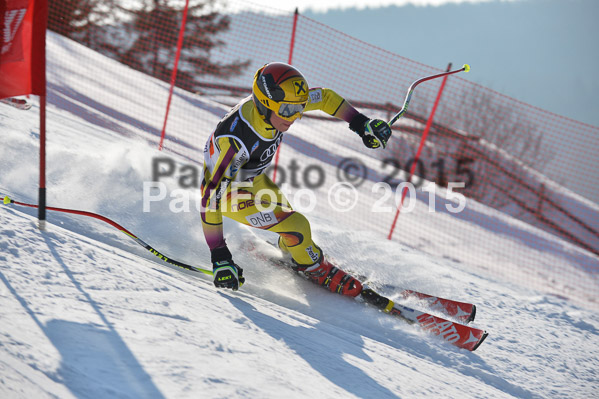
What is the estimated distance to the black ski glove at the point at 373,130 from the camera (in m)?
3.33

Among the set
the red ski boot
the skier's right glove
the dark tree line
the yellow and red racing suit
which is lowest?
the red ski boot

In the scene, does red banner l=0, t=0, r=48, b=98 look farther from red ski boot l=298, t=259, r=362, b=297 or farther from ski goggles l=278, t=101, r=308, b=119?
red ski boot l=298, t=259, r=362, b=297

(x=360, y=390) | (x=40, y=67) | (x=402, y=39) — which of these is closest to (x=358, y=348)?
(x=360, y=390)

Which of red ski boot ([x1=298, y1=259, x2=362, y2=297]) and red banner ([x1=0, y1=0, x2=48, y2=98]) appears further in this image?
red ski boot ([x1=298, y1=259, x2=362, y2=297])

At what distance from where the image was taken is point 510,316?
3.74 m

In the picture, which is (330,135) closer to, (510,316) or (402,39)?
(510,316)

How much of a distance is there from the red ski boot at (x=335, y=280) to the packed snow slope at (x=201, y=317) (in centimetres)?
8

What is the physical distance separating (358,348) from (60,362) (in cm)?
156

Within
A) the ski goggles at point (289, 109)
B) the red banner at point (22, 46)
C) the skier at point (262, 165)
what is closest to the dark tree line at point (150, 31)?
the skier at point (262, 165)

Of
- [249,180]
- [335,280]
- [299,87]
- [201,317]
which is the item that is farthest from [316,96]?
[201,317]

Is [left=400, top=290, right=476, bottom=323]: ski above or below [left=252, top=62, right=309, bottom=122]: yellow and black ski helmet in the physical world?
below

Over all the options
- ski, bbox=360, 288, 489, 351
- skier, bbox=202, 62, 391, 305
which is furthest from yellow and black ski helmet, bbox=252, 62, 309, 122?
ski, bbox=360, 288, 489, 351

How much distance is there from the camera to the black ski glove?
333cm

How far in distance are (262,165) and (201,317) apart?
1.33m
